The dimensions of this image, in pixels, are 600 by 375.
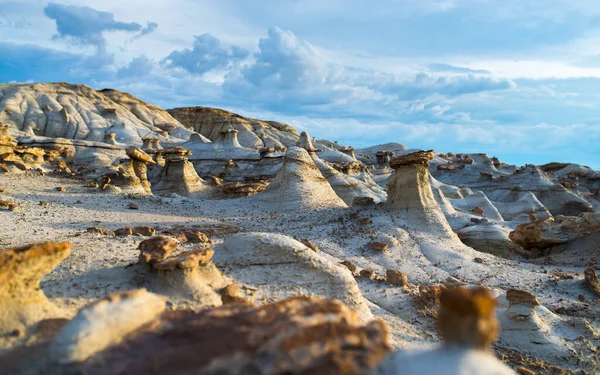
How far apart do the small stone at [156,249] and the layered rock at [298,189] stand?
9.13 meters

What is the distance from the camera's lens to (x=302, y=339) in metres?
2.12

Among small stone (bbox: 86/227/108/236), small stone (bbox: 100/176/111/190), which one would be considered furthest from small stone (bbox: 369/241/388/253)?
small stone (bbox: 100/176/111/190)

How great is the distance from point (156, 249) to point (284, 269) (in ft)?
5.50

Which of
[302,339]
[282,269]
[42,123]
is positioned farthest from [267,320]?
[42,123]

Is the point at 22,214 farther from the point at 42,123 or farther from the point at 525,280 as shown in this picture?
the point at 42,123

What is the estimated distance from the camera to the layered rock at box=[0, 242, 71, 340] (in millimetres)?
3139

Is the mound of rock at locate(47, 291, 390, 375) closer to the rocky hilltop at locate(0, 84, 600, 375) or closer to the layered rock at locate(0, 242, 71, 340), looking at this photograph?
the rocky hilltop at locate(0, 84, 600, 375)

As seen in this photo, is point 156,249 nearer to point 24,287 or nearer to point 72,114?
point 24,287

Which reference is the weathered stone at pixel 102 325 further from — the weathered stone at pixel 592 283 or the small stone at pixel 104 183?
the small stone at pixel 104 183

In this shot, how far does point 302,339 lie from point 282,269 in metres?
3.52

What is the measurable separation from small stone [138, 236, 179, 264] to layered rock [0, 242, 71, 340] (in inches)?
44.5

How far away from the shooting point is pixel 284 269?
5625 mm

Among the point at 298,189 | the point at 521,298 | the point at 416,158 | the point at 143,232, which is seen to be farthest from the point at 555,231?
the point at 143,232

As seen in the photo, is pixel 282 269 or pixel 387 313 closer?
pixel 282 269
